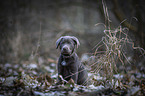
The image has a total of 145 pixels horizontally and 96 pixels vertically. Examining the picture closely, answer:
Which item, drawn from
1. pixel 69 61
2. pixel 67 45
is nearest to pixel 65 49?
pixel 67 45

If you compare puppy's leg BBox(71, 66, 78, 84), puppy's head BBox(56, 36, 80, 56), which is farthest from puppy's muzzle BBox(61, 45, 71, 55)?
puppy's leg BBox(71, 66, 78, 84)

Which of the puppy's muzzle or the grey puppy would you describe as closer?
the puppy's muzzle

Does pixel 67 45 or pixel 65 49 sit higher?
pixel 67 45

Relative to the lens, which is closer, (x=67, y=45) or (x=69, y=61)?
(x=67, y=45)

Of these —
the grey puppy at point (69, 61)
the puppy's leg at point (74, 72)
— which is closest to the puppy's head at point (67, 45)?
the grey puppy at point (69, 61)

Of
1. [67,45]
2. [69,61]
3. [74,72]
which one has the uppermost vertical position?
[67,45]

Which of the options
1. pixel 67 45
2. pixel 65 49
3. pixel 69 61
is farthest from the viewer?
pixel 69 61

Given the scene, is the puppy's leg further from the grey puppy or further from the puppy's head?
the puppy's head

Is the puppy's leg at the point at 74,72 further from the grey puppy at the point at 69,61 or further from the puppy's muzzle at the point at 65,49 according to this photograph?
the puppy's muzzle at the point at 65,49

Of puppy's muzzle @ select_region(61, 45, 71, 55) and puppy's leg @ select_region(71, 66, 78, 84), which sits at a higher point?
puppy's muzzle @ select_region(61, 45, 71, 55)

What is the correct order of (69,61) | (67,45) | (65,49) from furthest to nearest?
(69,61) → (67,45) → (65,49)

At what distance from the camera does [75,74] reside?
13.0 feet

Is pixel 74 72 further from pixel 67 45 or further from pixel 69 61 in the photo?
pixel 67 45

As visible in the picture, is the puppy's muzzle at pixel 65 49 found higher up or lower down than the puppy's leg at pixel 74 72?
higher up
